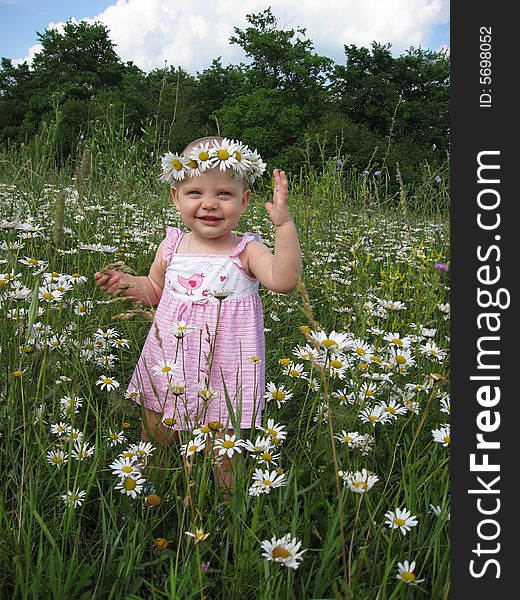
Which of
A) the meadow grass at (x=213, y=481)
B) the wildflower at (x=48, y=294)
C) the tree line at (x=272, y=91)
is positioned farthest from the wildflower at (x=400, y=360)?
the tree line at (x=272, y=91)

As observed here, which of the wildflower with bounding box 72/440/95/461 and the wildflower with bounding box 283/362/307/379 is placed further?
the wildflower with bounding box 283/362/307/379

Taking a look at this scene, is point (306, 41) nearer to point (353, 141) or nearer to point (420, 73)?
point (420, 73)

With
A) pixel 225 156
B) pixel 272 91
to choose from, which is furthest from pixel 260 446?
pixel 272 91

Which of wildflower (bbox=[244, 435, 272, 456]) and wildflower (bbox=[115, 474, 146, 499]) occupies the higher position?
wildflower (bbox=[244, 435, 272, 456])

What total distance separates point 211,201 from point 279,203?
29 centimetres

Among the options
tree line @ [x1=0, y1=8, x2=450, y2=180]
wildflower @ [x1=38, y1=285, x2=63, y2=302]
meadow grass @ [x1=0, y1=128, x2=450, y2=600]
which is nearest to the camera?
meadow grass @ [x1=0, y1=128, x2=450, y2=600]

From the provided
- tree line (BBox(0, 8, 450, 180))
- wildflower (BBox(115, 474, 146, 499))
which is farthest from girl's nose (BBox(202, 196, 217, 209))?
tree line (BBox(0, 8, 450, 180))

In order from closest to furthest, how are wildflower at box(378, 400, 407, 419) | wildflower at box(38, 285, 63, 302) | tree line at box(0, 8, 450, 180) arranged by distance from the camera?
1. wildflower at box(378, 400, 407, 419)
2. wildflower at box(38, 285, 63, 302)
3. tree line at box(0, 8, 450, 180)

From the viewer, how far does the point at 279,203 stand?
1.65 m

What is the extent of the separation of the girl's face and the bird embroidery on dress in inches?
5.5

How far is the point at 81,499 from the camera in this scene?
1.33 metres

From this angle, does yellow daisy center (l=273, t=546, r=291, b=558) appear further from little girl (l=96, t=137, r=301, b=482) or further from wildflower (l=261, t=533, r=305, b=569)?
little girl (l=96, t=137, r=301, b=482)

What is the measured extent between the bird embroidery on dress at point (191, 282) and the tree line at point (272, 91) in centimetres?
1727

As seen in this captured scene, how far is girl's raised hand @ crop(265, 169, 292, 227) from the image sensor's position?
1.61m
